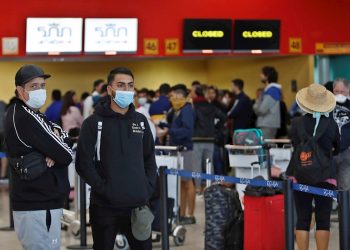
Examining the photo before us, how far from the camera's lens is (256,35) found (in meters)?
14.0

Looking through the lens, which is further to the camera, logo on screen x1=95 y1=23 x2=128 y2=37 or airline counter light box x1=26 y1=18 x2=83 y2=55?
logo on screen x1=95 y1=23 x2=128 y2=37

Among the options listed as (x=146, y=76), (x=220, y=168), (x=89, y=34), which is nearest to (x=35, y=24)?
(x=89, y=34)

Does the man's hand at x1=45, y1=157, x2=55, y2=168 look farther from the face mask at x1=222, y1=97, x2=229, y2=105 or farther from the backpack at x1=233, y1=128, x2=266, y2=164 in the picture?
the face mask at x1=222, y1=97, x2=229, y2=105

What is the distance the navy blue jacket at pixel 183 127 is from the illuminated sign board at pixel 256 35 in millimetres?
4478

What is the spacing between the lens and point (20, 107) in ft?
16.6

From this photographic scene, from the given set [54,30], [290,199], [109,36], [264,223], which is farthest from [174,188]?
[54,30]

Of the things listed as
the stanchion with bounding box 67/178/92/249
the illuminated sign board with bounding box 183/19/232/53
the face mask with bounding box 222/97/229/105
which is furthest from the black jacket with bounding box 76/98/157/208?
the face mask with bounding box 222/97/229/105

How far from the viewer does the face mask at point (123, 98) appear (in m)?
5.24

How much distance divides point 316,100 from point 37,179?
2.72m

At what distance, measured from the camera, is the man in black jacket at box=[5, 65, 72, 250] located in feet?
16.3

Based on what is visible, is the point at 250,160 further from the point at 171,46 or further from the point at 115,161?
the point at 171,46

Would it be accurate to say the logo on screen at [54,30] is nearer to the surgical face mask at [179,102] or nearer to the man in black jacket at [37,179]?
the surgical face mask at [179,102]

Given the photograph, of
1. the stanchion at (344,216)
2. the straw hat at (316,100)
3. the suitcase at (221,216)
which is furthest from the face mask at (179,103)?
the stanchion at (344,216)

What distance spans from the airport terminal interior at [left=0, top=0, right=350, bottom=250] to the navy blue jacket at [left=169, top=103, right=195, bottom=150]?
0.02 meters
